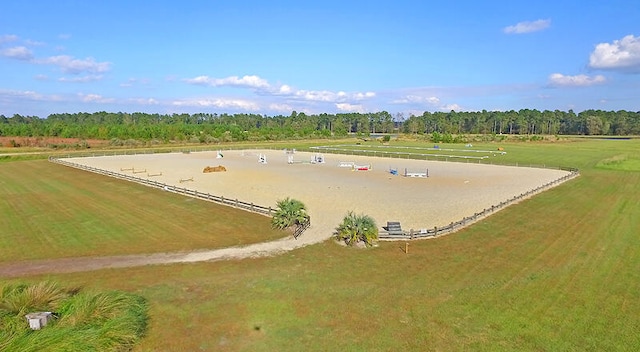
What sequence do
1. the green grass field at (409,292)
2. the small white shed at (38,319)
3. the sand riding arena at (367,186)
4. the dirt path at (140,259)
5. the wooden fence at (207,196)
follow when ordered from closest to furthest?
the small white shed at (38,319)
the green grass field at (409,292)
the dirt path at (140,259)
the sand riding arena at (367,186)
the wooden fence at (207,196)

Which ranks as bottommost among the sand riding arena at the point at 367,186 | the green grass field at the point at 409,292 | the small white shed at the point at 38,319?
the green grass field at the point at 409,292

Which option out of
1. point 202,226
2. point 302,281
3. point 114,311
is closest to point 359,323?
point 302,281

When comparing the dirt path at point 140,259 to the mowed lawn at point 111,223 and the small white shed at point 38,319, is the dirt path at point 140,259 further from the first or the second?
the small white shed at point 38,319

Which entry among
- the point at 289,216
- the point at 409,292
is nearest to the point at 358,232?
the point at 289,216

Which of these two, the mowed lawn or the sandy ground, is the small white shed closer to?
the sandy ground

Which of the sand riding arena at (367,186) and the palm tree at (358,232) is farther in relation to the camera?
the sand riding arena at (367,186)

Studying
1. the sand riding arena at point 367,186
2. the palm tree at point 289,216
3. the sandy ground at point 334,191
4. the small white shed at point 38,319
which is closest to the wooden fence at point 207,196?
the sand riding arena at point 367,186

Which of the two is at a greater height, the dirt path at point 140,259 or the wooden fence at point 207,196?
the wooden fence at point 207,196
